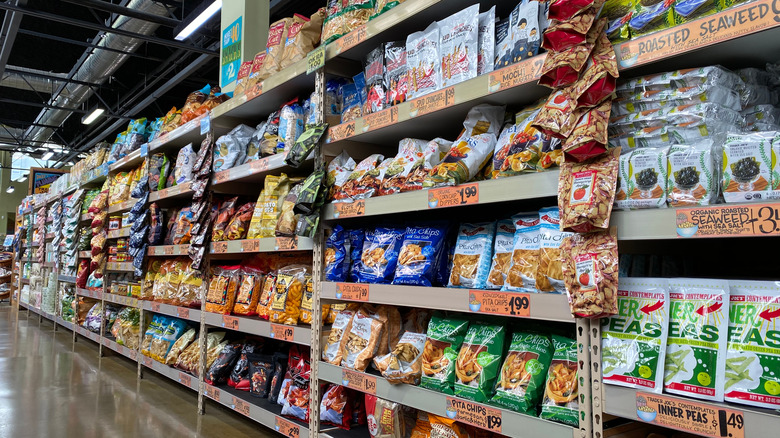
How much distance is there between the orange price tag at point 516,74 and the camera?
154 cm

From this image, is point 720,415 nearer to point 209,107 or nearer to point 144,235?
point 209,107

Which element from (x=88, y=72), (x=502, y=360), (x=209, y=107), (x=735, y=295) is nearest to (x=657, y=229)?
(x=735, y=295)

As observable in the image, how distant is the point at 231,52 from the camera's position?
4367mm

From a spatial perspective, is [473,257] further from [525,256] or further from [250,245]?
[250,245]

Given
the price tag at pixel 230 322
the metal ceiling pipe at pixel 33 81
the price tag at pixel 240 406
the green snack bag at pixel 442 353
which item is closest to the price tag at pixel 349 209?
the green snack bag at pixel 442 353

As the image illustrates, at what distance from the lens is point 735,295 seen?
46.9 inches

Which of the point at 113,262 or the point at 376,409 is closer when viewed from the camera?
the point at 376,409

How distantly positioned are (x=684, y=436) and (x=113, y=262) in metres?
5.46

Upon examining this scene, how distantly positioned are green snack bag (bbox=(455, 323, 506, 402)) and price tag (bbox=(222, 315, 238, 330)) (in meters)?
1.75

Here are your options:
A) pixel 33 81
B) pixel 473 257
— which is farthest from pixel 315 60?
pixel 33 81

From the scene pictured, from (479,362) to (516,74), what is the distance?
95 cm

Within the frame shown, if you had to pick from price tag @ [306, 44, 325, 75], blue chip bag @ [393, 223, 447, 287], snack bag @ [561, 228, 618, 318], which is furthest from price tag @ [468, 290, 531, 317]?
price tag @ [306, 44, 325, 75]

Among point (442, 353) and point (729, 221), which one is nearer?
point (729, 221)

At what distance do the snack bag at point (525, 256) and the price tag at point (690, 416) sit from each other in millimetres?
455
